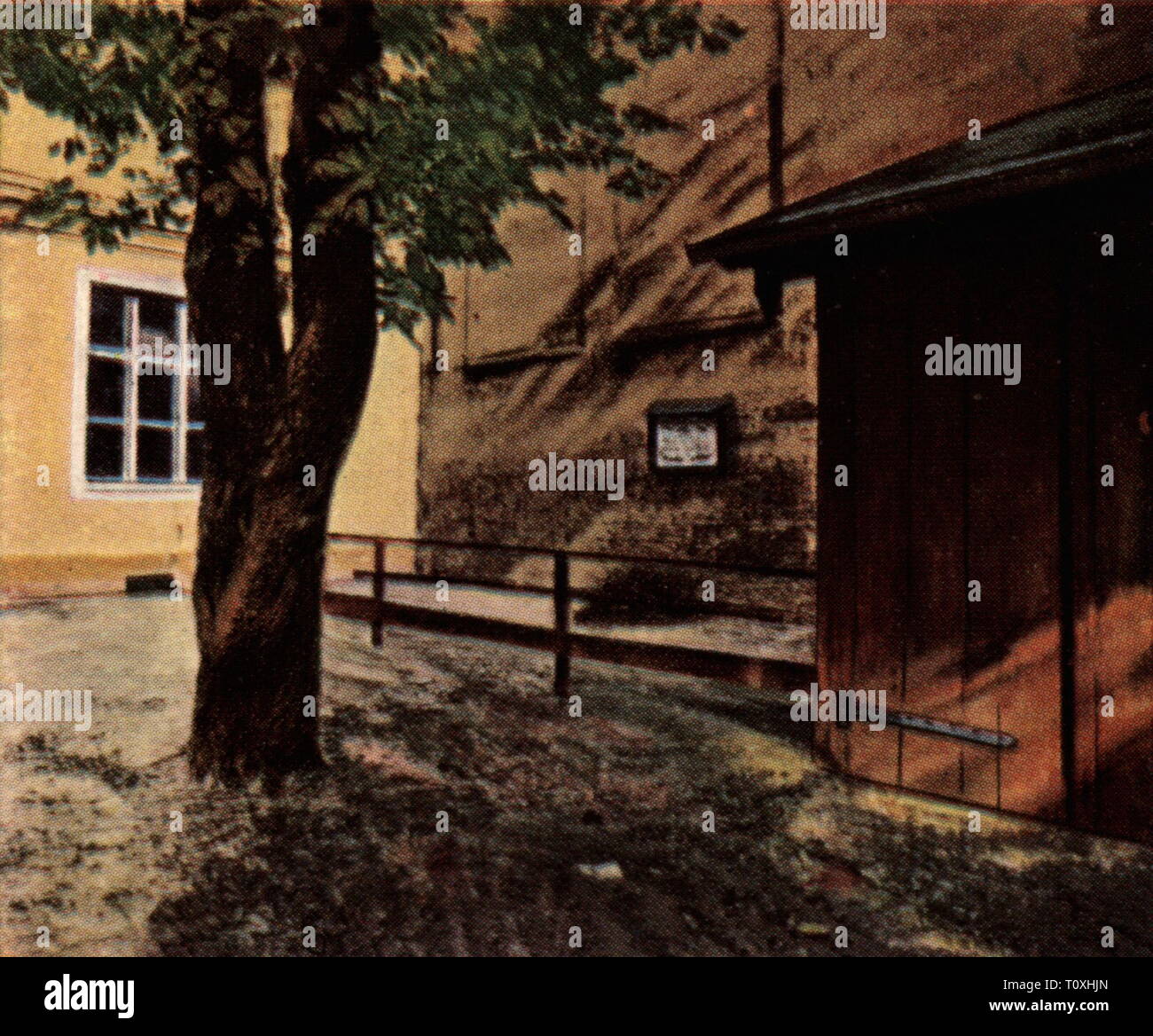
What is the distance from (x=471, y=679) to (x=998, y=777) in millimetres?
3891

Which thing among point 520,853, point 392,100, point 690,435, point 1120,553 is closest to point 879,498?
point 1120,553

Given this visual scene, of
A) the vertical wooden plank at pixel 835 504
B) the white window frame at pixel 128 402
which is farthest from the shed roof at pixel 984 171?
the white window frame at pixel 128 402

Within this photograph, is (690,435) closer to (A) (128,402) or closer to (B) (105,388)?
(A) (128,402)

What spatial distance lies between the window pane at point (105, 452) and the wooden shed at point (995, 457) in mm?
8142

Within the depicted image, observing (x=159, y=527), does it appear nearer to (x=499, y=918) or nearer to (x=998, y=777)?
(x=499, y=918)

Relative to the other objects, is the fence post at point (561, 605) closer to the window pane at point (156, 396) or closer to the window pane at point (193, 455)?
the window pane at point (193, 455)

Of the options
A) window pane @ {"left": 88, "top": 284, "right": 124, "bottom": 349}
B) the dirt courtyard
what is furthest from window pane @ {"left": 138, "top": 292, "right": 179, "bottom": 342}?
the dirt courtyard

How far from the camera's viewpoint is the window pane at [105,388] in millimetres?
9484

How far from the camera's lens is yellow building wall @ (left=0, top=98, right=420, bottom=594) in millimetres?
8789

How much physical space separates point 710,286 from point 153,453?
7.18 metres
